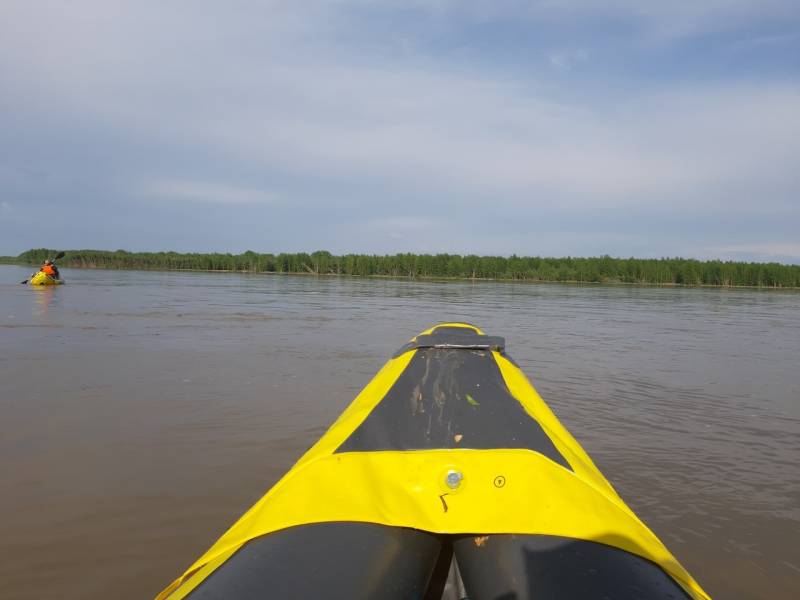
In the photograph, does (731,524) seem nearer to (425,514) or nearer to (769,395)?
(425,514)

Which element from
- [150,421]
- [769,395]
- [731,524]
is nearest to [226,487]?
[150,421]

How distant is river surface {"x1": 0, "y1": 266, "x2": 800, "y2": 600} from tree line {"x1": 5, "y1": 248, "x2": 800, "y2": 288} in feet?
125

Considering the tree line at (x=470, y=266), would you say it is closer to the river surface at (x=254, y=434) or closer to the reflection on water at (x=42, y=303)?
the reflection on water at (x=42, y=303)

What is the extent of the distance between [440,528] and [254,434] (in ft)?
10.1

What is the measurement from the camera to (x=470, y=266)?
5194 cm

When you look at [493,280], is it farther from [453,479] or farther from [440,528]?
[440,528]

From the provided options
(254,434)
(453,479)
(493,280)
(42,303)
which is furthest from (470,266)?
(453,479)

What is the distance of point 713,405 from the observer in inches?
238

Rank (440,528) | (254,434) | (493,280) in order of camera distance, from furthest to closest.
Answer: (493,280) < (254,434) < (440,528)

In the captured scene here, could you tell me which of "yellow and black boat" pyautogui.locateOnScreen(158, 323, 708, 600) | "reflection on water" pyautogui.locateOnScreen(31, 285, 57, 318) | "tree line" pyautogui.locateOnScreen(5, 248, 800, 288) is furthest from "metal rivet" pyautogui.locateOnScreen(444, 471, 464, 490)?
"tree line" pyautogui.locateOnScreen(5, 248, 800, 288)

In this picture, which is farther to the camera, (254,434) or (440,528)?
(254,434)

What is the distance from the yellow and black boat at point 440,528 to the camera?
152cm

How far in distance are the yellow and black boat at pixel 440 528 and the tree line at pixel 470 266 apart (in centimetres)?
4866

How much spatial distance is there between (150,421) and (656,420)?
4.75 m
